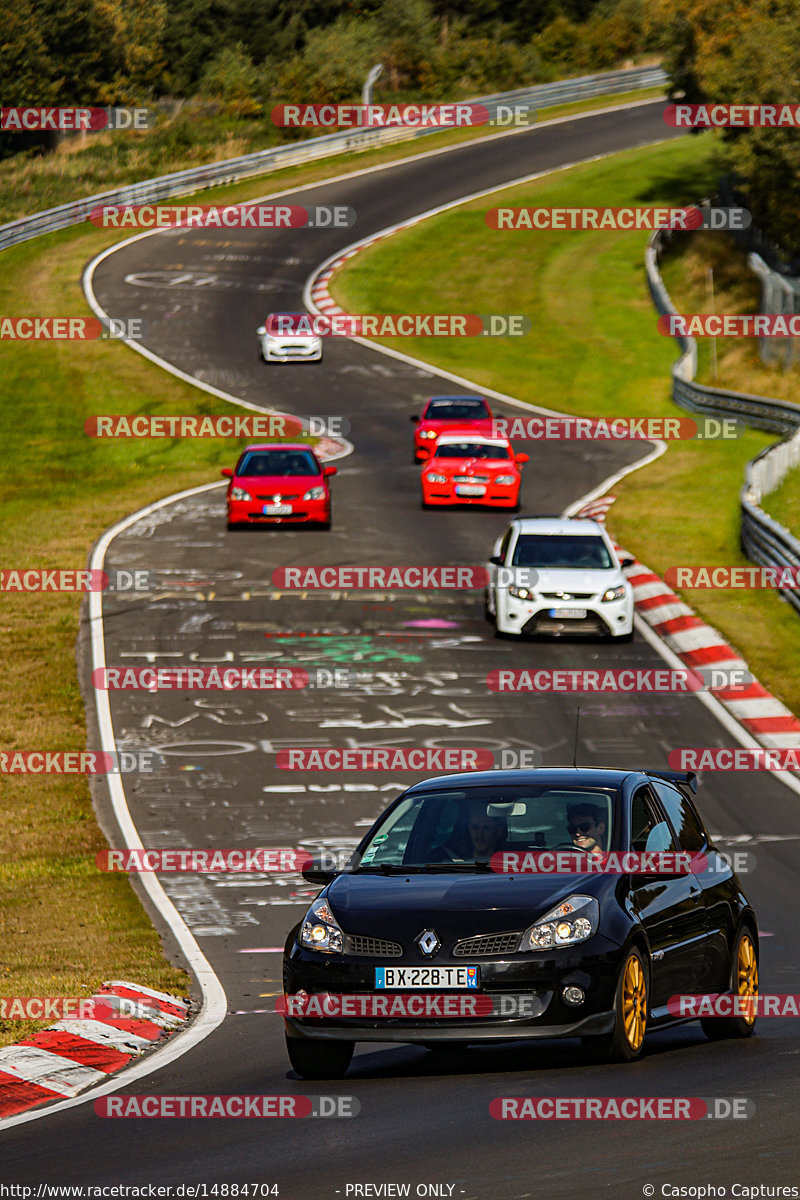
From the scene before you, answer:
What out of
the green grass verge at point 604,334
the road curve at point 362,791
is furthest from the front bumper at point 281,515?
the green grass verge at point 604,334

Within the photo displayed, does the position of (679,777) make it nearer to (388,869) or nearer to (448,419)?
(388,869)

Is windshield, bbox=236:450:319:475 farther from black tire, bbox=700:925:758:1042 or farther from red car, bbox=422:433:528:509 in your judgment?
black tire, bbox=700:925:758:1042

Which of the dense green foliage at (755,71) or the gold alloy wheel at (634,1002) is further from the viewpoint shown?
the dense green foliage at (755,71)

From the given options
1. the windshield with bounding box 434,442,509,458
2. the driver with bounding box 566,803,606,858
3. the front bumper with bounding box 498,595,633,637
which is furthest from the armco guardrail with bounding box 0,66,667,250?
the driver with bounding box 566,803,606,858

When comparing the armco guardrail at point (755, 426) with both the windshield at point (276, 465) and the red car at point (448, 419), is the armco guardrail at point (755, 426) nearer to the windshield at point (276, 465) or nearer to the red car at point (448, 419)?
the red car at point (448, 419)

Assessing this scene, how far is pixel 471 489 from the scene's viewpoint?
34.4 meters

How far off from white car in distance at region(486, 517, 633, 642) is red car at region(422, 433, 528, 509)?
302 inches

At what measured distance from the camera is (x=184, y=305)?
2216 inches

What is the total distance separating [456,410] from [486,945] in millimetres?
30479

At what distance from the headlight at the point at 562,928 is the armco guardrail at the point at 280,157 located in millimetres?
57394

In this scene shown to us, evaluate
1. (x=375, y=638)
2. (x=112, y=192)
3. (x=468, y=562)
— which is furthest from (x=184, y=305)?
(x=375, y=638)

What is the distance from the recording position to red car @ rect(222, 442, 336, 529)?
106 feet

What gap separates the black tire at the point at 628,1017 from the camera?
28.7 feet

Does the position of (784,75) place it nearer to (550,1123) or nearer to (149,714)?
(149,714)
